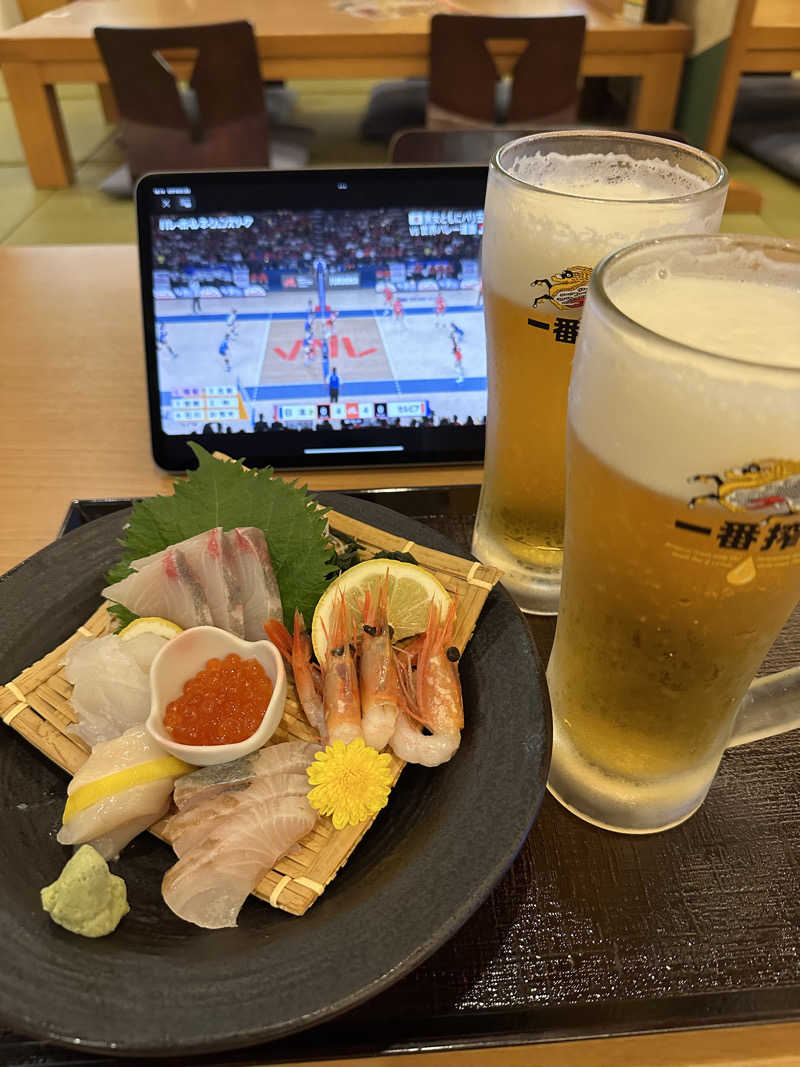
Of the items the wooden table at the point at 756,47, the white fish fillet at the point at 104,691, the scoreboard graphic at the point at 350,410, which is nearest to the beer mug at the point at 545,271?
the scoreboard graphic at the point at 350,410

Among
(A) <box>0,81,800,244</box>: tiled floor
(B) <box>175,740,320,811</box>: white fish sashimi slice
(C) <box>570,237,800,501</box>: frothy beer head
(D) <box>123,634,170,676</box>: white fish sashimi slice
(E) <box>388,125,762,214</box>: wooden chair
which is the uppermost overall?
(C) <box>570,237,800,501</box>: frothy beer head

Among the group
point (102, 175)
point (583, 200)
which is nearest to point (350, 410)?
point (583, 200)

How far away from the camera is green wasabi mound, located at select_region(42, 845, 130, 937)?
0.61 metres

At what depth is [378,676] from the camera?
2.77ft

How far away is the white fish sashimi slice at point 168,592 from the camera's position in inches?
33.6

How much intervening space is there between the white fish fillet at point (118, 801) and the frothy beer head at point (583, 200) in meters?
0.60

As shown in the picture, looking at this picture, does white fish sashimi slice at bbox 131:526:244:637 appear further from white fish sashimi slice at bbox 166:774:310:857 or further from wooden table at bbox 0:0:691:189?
wooden table at bbox 0:0:691:189

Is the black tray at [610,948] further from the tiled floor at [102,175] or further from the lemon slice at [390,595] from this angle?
the tiled floor at [102,175]

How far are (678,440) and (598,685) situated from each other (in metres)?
0.29

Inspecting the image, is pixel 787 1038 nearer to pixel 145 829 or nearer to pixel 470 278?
pixel 145 829

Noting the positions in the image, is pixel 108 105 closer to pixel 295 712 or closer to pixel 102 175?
pixel 102 175

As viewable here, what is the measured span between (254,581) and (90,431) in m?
0.60

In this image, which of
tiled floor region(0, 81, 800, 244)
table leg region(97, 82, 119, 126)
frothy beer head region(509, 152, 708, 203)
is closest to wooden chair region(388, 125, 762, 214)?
frothy beer head region(509, 152, 708, 203)

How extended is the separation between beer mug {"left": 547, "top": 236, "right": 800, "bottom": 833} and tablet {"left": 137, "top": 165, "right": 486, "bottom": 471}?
540 millimetres
